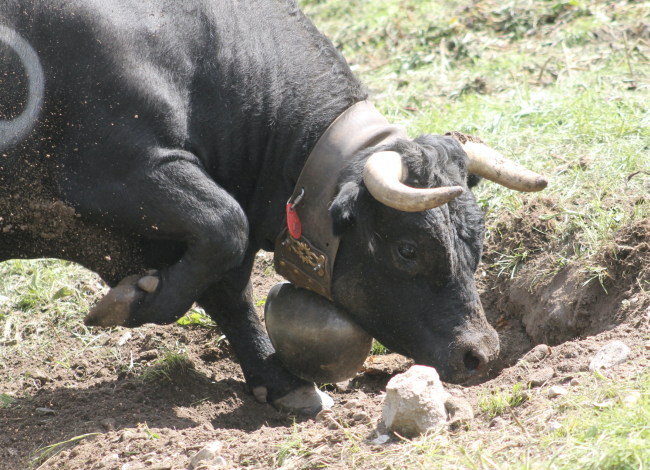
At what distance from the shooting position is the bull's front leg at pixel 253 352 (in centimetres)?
424

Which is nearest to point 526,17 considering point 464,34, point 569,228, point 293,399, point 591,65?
point 464,34

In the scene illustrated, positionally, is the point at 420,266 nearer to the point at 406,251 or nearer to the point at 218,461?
the point at 406,251

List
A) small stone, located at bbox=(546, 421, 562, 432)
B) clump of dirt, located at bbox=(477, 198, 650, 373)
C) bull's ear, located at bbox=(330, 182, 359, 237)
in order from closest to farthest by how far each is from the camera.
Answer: small stone, located at bbox=(546, 421, 562, 432), bull's ear, located at bbox=(330, 182, 359, 237), clump of dirt, located at bbox=(477, 198, 650, 373)

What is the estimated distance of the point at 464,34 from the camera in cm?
859

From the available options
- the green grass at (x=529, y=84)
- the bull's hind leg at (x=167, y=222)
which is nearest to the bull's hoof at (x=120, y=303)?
the bull's hind leg at (x=167, y=222)

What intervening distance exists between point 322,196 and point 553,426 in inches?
66.0

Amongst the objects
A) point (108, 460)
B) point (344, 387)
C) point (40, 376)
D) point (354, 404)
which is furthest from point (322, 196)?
point (40, 376)

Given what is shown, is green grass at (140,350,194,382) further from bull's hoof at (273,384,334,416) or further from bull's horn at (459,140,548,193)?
bull's horn at (459,140,548,193)

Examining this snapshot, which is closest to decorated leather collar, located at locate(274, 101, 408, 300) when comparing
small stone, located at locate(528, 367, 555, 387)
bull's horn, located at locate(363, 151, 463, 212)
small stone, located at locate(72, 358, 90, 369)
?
bull's horn, located at locate(363, 151, 463, 212)

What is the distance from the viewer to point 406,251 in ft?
11.7

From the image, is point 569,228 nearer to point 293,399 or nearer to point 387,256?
point 387,256

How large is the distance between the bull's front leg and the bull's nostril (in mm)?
1009

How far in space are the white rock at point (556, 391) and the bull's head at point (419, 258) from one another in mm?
661

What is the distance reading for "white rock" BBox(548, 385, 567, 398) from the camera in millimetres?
2855
